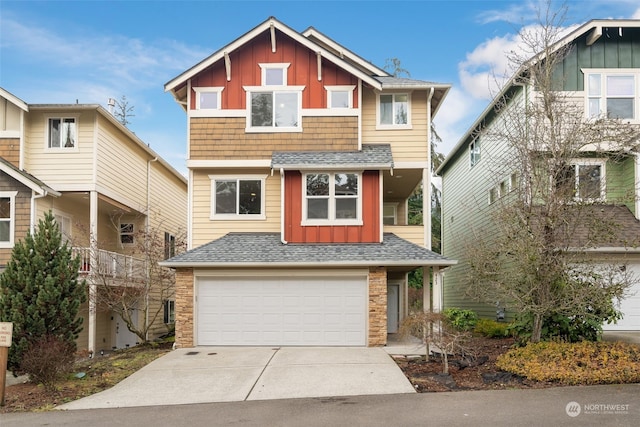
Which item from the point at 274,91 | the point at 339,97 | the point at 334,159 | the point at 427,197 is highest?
the point at 274,91

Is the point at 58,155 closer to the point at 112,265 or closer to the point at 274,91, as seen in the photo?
the point at 112,265

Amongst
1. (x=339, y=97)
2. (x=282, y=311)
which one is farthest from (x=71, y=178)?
(x=339, y=97)

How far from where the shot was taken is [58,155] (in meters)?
18.9

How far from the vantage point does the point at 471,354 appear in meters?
12.7

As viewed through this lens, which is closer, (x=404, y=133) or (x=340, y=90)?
(x=340, y=90)

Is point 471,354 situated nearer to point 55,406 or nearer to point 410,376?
point 410,376

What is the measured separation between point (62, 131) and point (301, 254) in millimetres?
9018

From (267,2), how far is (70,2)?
657 centimetres

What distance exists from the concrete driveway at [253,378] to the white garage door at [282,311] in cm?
95

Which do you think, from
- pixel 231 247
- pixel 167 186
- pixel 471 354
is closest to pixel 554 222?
pixel 471 354

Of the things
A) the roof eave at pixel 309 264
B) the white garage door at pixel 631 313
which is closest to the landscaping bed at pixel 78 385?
the roof eave at pixel 309 264

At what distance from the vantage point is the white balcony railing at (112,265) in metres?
18.3

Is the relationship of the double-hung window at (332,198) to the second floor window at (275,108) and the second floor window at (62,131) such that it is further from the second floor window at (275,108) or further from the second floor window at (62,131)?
the second floor window at (62,131)

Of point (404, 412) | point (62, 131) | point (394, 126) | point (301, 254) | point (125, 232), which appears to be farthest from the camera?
point (125, 232)
